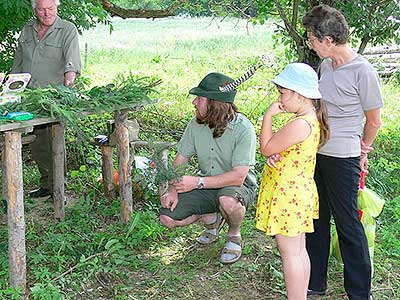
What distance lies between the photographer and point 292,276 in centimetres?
351

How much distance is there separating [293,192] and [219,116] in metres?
1.12

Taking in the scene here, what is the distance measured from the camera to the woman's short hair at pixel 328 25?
11.3ft

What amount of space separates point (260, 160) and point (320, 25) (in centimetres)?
358

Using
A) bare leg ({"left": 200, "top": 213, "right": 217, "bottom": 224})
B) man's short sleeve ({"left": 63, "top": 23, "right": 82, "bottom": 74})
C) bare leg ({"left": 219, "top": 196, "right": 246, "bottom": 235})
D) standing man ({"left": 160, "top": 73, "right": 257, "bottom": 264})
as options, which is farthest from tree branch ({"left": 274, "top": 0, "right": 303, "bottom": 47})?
bare leg ({"left": 219, "top": 196, "right": 246, "bottom": 235})

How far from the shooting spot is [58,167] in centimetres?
519

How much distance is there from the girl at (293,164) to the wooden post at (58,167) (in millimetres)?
2241

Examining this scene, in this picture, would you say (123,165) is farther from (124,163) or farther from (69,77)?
(69,77)

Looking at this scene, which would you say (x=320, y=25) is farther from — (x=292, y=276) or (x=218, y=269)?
(x=218, y=269)

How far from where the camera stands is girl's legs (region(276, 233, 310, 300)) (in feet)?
11.5

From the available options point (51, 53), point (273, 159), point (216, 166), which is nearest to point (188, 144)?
point (216, 166)

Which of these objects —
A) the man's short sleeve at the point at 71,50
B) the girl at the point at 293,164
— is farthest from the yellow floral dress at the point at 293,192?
the man's short sleeve at the point at 71,50

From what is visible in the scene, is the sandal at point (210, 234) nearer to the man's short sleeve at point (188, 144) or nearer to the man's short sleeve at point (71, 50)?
the man's short sleeve at point (188, 144)

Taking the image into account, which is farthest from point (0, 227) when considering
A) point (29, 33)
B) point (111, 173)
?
point (29, 33)

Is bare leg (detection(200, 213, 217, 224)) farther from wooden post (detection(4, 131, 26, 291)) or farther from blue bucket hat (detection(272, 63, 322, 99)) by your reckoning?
blue bucket hat (detection(272, 63, 322, 99))
